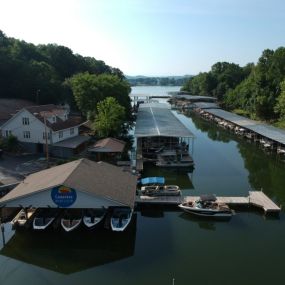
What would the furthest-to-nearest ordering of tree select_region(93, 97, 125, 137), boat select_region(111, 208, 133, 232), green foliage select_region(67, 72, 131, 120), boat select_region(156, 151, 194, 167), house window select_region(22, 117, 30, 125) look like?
green foliage select_region(67, 72, 131, 120), tree select_region(93, 97, 125, 137), boat select_region(156, 151, 194, 167), house window select_region(22, 117, 30, 125), boat select_region(111, 208, 133, 232)

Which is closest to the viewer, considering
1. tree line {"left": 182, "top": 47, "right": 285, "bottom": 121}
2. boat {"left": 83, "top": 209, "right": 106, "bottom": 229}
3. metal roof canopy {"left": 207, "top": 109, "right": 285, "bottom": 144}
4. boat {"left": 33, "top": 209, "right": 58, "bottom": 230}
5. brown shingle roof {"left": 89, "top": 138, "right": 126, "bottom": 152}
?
boat {"left": 33, "top": 209, "right": 58, "bottom": 230}

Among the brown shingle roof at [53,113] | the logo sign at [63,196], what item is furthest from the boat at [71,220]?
the brown shingle roof at [53,113]

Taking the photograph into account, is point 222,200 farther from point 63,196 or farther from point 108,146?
point 108,146

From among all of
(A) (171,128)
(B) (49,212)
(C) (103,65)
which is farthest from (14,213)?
(C) (103,65)

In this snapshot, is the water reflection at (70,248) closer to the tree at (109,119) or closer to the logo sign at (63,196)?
the logo sign at (63,196)

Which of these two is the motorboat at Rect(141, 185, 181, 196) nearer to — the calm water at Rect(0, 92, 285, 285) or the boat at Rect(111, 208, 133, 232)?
the calm water at Rect(0, 92, 285, 285)

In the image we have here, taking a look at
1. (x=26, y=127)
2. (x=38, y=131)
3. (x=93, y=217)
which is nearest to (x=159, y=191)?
(x=93, y=217)

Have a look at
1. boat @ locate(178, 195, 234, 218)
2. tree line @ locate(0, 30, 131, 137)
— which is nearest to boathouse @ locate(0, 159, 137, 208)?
boat @ locate(178, 195, 234, 218)

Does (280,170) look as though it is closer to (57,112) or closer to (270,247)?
(270,247)
